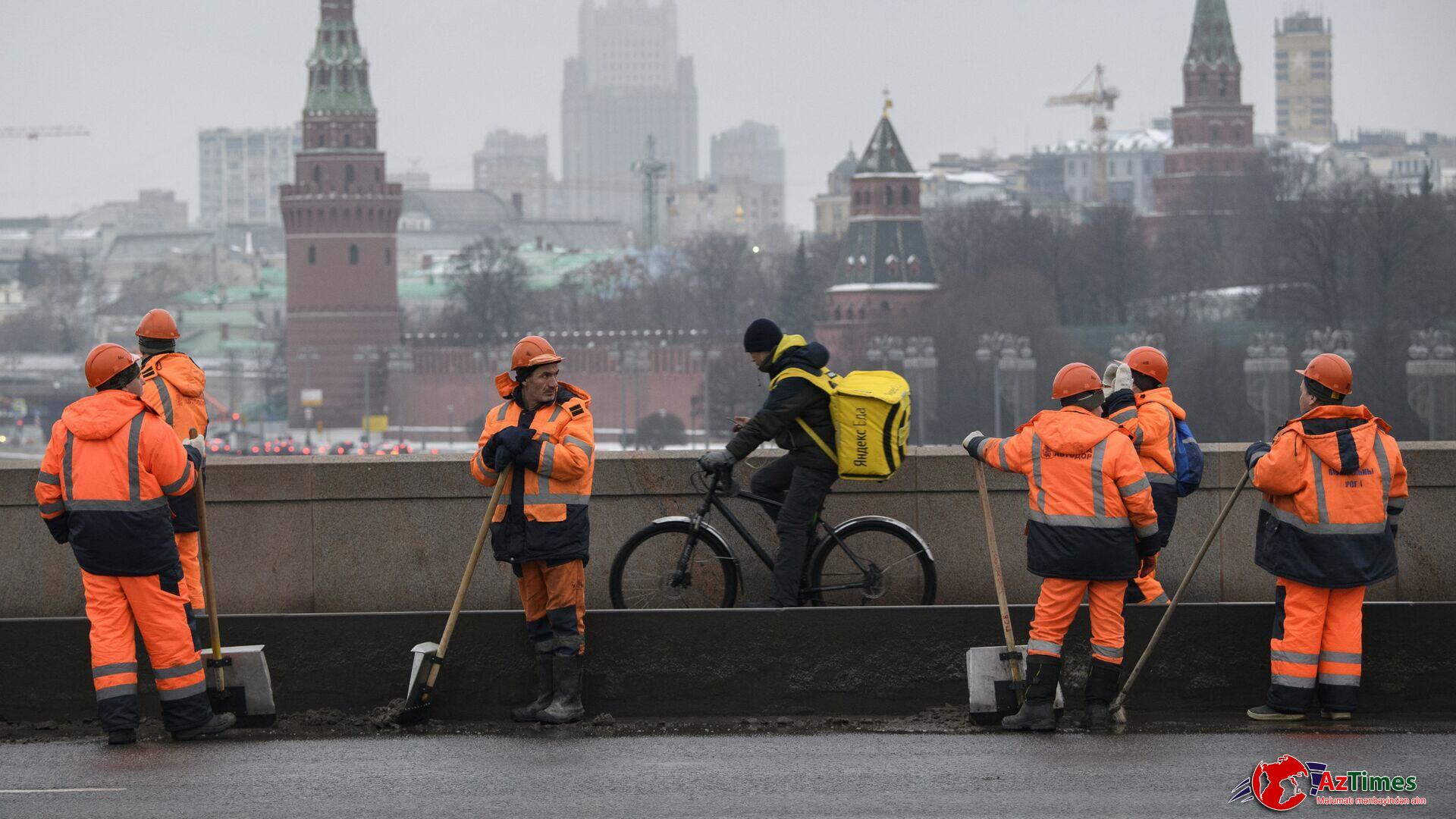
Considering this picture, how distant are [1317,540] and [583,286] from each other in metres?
135

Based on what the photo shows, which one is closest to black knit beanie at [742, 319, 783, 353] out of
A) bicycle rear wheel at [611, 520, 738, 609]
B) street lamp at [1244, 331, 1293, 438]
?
bicycle rear wheel at [611, 520, 738, 609]

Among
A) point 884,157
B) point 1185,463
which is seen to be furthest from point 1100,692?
point 884,157

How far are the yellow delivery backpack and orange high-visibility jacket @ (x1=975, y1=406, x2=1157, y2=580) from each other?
1253 millimetres

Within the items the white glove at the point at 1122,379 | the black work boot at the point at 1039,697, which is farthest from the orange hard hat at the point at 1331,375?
the black work boot at the point at 1039,697

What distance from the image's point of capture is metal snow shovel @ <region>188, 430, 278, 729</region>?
9547 mm

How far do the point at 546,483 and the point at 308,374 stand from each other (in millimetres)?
111661

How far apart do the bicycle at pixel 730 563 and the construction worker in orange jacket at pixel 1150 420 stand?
46.6 inches

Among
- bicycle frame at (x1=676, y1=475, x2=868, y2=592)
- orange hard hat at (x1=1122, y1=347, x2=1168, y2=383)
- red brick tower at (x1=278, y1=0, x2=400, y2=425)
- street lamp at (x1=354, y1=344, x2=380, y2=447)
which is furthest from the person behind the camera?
red brick tower at (x1=278, y1=0, x2=400, y2=425)

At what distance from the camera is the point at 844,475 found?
10469mm

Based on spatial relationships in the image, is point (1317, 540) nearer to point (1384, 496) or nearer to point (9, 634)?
point (1384, 496)

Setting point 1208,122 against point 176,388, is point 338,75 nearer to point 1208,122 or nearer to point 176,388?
point 1208,122

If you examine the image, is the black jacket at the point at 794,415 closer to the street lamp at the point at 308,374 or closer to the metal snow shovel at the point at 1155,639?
the metal snow shovel at the point at 1155,639

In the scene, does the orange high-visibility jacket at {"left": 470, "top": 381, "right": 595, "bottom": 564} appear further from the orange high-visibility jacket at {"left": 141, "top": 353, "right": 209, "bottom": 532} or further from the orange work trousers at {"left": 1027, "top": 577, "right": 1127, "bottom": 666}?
the orange work trousers at {"left": 1027, "top": 577, "right": 1127, "bottom": 666}

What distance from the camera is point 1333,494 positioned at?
9.27m
